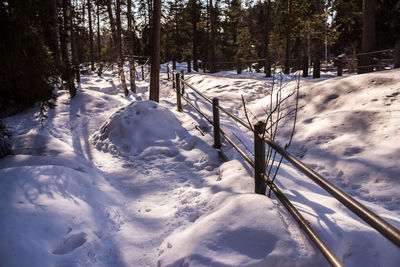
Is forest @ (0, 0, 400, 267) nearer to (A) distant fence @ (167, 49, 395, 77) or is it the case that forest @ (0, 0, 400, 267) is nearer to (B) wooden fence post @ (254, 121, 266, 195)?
(B) wooden fence post @ (254, 121, 266, 195)

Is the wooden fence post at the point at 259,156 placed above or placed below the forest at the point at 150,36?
below

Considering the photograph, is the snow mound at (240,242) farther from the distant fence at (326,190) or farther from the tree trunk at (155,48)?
the tree trunk at (155,48)

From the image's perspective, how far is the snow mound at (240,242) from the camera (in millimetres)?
2086

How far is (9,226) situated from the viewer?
249 centimetres

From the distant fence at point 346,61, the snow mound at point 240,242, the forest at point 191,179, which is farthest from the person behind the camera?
the distant fence at point 346,61

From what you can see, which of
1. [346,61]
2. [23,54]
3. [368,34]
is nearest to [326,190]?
[23,54]

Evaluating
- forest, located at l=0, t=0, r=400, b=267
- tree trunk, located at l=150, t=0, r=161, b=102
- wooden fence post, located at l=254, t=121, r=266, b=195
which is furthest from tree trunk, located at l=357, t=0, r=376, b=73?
wooden fence post, located at l=254, t=121, r=266, b=195

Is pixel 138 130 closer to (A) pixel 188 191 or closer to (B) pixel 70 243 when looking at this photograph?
(A) pixel 188 191

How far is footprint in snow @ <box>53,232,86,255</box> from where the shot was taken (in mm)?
2523

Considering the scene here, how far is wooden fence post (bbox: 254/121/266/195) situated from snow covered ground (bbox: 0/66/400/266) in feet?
1.15

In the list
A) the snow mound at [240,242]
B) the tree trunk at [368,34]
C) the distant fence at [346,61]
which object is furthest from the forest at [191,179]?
the tree trunk at [368,34]

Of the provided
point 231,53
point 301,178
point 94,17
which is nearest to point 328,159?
point 301,178

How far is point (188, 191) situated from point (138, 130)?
282 centimetres

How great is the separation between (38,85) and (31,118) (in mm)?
4542
